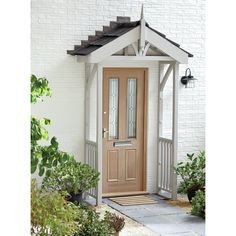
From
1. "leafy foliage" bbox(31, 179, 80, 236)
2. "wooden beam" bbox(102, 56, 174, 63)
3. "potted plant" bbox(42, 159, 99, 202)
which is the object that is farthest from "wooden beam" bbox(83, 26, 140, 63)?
"leafy foliage" bbox(31, 179, 80, 236)

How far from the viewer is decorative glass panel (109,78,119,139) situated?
27.9 ft

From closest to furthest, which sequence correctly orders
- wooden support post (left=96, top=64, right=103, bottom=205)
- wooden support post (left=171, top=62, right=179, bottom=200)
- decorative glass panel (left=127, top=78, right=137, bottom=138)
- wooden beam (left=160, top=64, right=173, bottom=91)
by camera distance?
wooden support post (left=96, top=64, right=103, bottom=205)
wooden support post (left=171, top=62, right=179, bottom=200)
wooden beam (left=160, top=64, right=173, bottom=91)
decorative glass panel (left=127, top=78, right=137, bottom=138)

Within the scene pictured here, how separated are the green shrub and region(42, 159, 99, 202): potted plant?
50.6 inches

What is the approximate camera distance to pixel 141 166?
8789mm

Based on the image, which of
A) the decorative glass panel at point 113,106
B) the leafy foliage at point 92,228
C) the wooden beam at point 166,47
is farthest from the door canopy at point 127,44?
the leafy foliage at point 92,228

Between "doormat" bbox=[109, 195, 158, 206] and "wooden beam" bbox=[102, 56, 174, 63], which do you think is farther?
"doormat" bbox=[109, 195, 158, 206]

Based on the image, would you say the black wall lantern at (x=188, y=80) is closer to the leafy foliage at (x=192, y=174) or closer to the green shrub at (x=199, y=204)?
the leafy foliage at (x=192, y=174)

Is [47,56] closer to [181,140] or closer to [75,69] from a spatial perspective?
[75,69]

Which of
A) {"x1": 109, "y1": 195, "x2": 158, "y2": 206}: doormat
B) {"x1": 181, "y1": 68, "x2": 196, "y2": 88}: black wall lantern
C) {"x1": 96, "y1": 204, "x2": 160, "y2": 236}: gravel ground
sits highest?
{"x1": 181, "y1": 68, "x2": 196, "y2": 88}: black wall lantern

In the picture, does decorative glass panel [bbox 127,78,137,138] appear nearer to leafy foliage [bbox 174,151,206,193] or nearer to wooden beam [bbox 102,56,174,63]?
wooden beam [bbox 102,56,174,63]

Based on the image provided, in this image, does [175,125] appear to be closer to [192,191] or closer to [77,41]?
[192,191]
